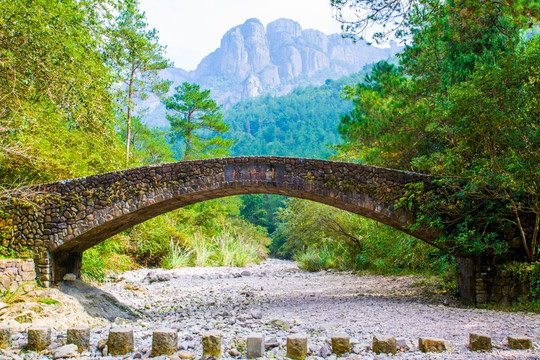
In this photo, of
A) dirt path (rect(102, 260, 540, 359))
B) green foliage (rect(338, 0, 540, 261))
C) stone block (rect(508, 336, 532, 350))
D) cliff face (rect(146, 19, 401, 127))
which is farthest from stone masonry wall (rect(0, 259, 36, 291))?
cliff face (rect(146, 19, 401, 127))

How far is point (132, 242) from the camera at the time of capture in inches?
506

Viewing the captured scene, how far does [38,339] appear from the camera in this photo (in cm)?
414

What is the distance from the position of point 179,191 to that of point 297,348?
4.25 metres

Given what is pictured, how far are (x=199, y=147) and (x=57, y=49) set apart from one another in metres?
14.4

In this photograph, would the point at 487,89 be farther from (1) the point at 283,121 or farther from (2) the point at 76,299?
(1) the point at 283,121

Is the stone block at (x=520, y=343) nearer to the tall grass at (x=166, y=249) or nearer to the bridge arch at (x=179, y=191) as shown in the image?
the bridge arch at (x=179, y=191)

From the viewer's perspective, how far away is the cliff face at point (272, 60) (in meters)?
115

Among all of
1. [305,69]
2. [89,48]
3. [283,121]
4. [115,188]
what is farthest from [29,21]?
[305,69]

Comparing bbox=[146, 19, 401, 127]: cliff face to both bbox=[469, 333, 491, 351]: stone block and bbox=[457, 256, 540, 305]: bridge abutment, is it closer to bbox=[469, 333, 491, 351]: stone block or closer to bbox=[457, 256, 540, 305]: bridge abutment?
bbox=[457, 256, 540, 305]: bridge abutment

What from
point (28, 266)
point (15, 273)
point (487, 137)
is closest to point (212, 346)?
point (15, 273)

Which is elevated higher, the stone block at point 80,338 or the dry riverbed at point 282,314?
the stone block at point 80,338

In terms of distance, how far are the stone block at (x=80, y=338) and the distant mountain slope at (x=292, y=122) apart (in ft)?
107

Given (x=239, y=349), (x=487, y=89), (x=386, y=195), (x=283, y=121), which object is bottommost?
(x=239, y=349)

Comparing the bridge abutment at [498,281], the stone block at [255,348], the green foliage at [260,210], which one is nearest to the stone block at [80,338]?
the stone block at [255,348]
